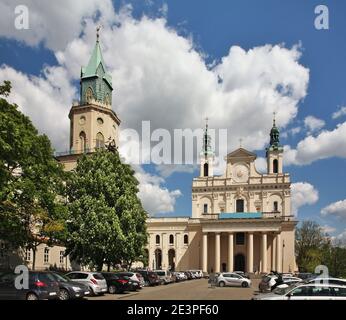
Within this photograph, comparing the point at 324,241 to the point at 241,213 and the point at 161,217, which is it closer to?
the point at 241,213

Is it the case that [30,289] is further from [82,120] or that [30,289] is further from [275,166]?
[275,166]

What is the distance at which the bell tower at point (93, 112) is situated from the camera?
191ft

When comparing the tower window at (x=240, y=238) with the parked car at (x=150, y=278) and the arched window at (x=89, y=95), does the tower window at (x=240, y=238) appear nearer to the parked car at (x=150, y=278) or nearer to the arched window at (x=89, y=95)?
the arched window at (x=89, y=95)

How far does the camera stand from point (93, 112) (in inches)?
2301

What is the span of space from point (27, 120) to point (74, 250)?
14861 mm

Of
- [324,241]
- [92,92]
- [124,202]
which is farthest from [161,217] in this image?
[124,202]

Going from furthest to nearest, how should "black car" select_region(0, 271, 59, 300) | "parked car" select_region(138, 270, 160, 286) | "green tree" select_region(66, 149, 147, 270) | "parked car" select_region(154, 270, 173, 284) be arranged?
"parked car" select_region(154, 270, 173, 284) → "parked car" select_region(138, 270, 160, 286) → "green tree" select_region(66, 149, 147, 270) → "black car" select_region(0, 271, 59, 300)

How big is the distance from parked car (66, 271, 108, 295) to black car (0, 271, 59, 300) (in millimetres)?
5343

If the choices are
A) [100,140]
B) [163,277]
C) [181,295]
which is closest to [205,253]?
[100,140]

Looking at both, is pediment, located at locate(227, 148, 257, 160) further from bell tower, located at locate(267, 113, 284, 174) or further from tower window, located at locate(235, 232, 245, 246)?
tower window, located at locate(235, 232, 245, 246)

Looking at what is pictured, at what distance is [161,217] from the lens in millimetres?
91875

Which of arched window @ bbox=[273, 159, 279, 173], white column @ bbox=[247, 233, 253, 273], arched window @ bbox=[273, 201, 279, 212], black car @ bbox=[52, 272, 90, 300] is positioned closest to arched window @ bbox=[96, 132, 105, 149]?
white column @ bbox=[247, 233, 253, 273]

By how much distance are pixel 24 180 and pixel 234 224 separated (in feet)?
192

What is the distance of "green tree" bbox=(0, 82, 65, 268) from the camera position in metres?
22.6
